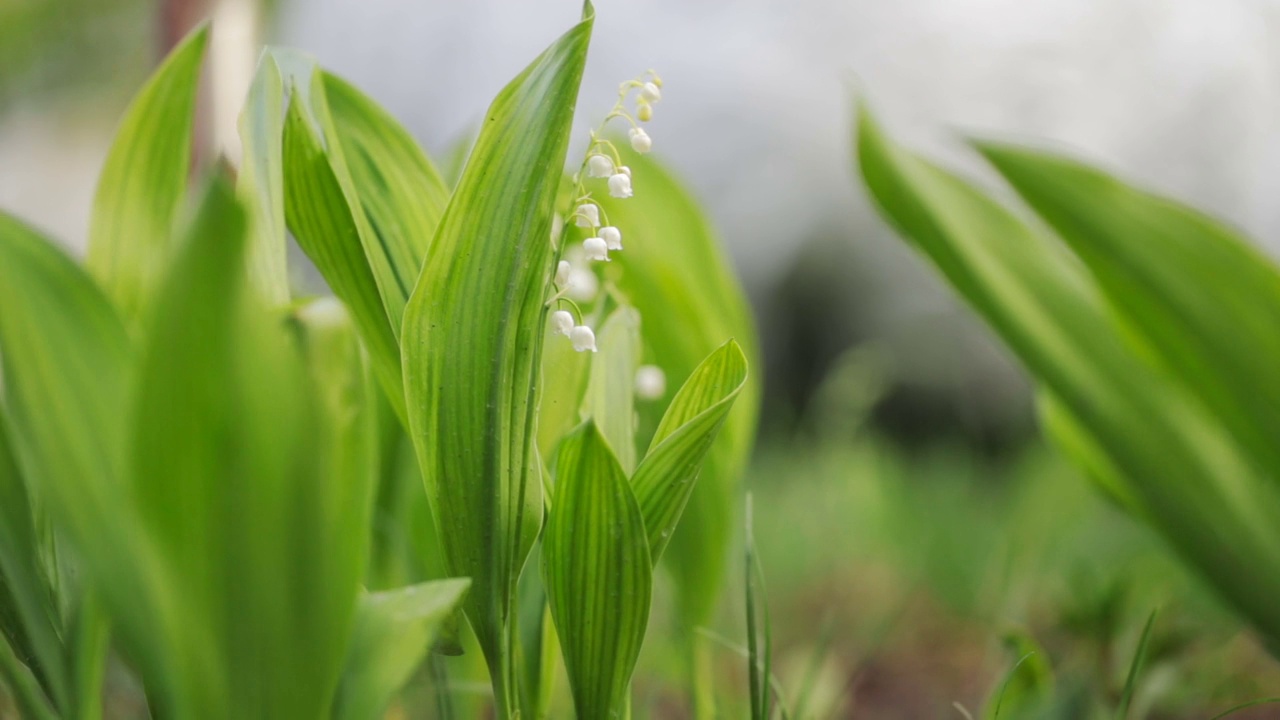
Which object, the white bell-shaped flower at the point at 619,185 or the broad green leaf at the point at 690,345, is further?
the broad green leaf at the point at 690,345

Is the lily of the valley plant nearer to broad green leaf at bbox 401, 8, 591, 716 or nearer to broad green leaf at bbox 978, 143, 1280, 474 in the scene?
broad green leaf at bbox 401, 8, 591, 716

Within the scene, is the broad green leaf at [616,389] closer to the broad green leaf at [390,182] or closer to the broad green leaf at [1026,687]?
the broad green leaf at [390,182]

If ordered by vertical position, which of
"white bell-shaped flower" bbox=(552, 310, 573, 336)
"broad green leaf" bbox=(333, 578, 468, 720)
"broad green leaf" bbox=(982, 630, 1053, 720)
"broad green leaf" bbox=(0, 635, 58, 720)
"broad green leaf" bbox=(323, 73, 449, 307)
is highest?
"broad green leaf" bbox=(323, 73, 449, 307)

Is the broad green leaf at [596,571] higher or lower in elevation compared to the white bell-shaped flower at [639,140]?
lower

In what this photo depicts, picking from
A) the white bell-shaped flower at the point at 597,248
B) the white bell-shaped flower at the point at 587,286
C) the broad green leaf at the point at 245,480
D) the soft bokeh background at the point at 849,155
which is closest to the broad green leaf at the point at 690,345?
the white bell-shaped flower at the point at 587,286

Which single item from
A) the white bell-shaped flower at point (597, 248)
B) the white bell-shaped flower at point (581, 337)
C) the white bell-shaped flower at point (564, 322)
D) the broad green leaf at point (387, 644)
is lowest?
the broad green leaf at point (387, 644)

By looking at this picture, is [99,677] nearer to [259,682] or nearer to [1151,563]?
[259,682]

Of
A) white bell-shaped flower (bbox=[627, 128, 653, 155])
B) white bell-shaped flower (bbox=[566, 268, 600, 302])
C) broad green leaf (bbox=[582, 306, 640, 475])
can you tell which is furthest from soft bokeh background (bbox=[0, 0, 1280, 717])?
white bell-shaped flower (bbox=[627, 128, 653, 155])
